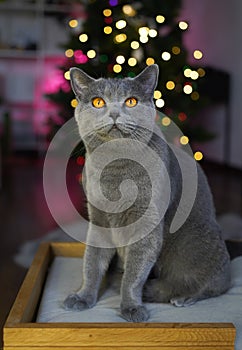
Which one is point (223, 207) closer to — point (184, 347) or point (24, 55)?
point (184, 347)

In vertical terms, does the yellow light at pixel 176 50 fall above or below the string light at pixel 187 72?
above

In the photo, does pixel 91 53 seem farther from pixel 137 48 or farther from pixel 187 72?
pixel 187 72

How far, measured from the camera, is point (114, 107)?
94 cm

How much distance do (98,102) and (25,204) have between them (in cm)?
217

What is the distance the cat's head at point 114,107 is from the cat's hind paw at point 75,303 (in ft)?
1.16

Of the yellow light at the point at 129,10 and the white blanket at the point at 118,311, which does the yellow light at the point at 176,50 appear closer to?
the yellow light at the point at 129,10

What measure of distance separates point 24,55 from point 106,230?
4534 millimetres

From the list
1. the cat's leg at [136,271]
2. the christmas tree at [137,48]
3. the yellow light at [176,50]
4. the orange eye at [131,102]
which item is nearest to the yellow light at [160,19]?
the christmas tree at [137,48]

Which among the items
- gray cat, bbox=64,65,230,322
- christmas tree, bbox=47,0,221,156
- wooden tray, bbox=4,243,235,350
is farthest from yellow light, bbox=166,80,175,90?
wooden tray, bbox=4,243,235,350

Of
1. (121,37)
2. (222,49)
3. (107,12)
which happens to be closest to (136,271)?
(121,37)

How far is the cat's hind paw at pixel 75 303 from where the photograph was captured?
105cm

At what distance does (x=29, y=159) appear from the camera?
5.02 meters

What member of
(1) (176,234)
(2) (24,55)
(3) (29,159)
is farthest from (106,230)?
(2) (24,55)

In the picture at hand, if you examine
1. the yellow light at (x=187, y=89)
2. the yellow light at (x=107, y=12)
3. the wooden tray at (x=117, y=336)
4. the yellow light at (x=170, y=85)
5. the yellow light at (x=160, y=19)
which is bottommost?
the wooden tray at (x=117, y=336)
